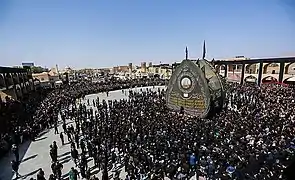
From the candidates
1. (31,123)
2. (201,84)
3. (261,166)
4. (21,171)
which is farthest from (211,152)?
(31,123)

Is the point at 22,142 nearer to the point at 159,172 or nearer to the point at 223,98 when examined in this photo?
the point at 159,172

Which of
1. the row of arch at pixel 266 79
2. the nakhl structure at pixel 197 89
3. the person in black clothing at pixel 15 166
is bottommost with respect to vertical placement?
the row of arch at pixel 266 79

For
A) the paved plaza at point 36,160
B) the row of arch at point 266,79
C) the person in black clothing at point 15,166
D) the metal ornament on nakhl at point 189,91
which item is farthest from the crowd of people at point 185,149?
the row of arch at point 266,79

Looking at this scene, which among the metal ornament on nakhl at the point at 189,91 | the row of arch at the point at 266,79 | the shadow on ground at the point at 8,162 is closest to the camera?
the shadow on ground at the point at 8,162

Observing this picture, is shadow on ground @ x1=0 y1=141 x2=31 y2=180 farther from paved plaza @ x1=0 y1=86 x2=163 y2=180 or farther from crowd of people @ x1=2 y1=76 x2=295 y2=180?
crowd of people @ x1=2 y1=76 x2=295 y2=180

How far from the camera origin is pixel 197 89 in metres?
21.0

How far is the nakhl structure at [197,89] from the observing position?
66.2 ft

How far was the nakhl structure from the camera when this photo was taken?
66.2ft

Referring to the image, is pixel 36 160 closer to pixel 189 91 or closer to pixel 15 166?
pixel 15 166

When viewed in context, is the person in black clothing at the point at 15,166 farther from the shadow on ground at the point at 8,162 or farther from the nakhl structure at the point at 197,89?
the nakhl structure at the point at 197,89

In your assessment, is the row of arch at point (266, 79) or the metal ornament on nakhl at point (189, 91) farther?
the row of arch at point (266, 79)

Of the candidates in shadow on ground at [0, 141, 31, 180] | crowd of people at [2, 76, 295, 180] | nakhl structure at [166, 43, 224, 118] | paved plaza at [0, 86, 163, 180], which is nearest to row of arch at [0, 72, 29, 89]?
crowd of people at [2, 76, 295, 180]

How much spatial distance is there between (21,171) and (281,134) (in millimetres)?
13337

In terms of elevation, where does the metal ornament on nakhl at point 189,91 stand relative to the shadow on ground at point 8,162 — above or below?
above
